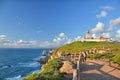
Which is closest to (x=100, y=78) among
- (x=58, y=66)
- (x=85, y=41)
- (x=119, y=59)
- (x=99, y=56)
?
(x=58, y=66)

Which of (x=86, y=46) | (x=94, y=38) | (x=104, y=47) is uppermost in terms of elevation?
(x=94, y=38)

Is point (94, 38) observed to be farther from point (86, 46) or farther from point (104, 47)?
point (104, 47)

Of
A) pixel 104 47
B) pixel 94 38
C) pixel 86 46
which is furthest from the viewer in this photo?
pixel 94 38

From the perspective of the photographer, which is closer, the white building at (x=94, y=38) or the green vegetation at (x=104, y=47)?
the green vegetation at (x=104, y=47)

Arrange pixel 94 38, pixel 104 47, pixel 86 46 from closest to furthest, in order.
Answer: pixel 104 47 → pixel 86 46 → pixel 94 38

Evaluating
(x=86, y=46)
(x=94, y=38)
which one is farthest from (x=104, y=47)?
(x=94, y=38)

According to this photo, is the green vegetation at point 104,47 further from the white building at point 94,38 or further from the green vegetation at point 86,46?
the white building at point 94,38

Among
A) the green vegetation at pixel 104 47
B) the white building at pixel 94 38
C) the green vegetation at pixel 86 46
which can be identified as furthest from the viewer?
the white building at pixel 94 38

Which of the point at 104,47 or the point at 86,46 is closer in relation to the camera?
the point at 104,47

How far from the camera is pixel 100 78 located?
2125 cm

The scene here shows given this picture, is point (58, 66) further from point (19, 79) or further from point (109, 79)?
point (19, 79)

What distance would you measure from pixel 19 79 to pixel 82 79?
27.6 metres

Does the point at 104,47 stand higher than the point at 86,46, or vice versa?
the point at 86,46

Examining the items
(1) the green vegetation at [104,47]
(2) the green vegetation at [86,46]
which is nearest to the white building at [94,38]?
(2) the green vegetation at [86,46]
